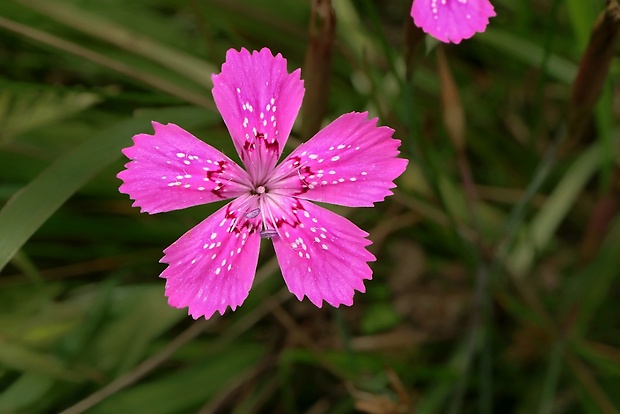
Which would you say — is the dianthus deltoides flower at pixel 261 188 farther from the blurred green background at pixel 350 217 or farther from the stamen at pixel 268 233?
the blurred green background at pixel 350 217

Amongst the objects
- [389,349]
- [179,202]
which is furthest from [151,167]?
[389,349]

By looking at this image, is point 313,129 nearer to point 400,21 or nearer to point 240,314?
point 240,314

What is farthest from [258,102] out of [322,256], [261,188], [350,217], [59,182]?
[350,217]

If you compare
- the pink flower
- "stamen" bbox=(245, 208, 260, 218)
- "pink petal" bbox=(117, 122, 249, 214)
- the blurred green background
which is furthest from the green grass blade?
the pink flower

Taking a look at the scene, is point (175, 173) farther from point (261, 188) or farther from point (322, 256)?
point (322, 256)

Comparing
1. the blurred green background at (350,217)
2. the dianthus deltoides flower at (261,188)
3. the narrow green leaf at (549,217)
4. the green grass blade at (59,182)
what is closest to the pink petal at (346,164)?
the dianthus deltoides flower at (261,188)

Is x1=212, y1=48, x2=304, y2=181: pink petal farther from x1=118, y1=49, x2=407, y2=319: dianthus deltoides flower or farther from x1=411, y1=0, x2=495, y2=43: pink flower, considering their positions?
x1=411, y1=0, x2=495, y2=43: pink flower
